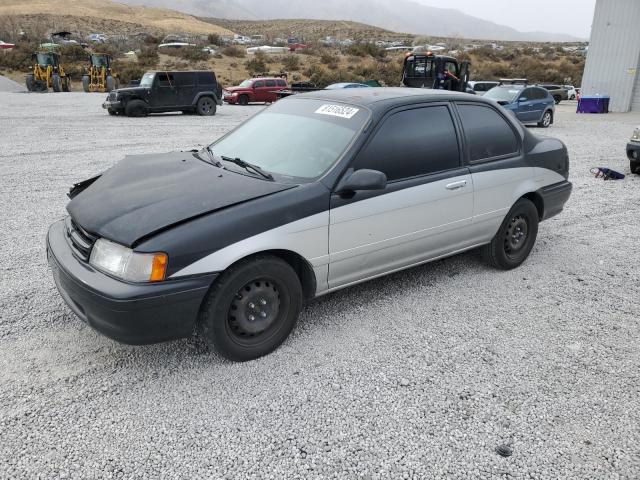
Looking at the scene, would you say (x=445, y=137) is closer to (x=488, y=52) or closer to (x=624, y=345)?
(x=624, y=345)

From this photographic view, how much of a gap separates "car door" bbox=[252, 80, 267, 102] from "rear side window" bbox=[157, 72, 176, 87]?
6.78 m

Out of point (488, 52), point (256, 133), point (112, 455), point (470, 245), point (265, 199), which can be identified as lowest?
point (112, 455)

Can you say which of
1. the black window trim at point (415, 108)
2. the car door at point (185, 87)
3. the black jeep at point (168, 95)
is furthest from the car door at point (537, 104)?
the black window trim at point (415, 108)

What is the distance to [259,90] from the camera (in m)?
24.8

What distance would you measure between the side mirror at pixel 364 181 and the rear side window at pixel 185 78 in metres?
17.0

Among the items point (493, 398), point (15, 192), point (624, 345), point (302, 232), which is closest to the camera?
point (493, 398)

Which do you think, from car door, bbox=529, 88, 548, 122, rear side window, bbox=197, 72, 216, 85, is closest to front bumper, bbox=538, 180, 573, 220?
car door, bbox=529, 88, 548, 122

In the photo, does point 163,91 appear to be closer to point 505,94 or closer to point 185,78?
point 185,78

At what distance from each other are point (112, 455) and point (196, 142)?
1056 cm

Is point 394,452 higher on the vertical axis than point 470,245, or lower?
lower

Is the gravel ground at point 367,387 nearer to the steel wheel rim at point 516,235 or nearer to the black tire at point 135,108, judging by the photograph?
the steel wheel rim at point 516,235

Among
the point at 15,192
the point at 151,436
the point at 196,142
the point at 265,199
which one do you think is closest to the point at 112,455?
the point at 151,436

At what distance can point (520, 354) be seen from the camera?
11.0 ft

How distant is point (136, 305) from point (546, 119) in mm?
17592
